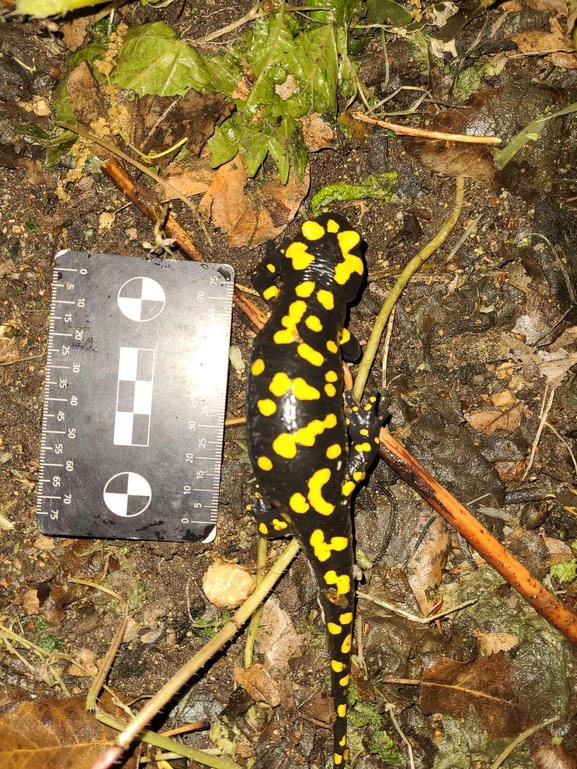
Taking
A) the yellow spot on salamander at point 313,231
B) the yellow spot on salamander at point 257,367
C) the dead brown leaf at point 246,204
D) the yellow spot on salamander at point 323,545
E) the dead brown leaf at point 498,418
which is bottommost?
the yellow spot on salamander at point 323,545

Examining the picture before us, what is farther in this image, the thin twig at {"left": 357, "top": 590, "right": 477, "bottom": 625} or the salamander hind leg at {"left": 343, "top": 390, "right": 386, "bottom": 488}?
the thin twig at {"left": 357, "top": 590, "right": 477, "bottom": 625}

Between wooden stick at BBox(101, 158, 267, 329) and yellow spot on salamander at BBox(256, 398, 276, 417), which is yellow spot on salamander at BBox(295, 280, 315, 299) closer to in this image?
wooden stick at BBox(101, 158, 267, 329)

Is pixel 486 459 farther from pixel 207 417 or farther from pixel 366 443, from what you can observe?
pixel 207 417

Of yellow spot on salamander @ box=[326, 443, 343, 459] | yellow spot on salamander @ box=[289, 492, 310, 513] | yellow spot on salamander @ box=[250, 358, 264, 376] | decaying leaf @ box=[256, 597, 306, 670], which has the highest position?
yellow spot on salamander @ box=[250, 358, 264, 376]

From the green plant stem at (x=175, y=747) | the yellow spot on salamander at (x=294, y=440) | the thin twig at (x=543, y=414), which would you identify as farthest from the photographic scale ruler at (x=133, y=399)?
the thin twig at (x=543, y=414)

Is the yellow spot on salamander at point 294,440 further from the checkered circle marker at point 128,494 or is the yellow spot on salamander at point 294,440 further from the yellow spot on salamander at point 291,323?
the checkered circle marker at point 128,494

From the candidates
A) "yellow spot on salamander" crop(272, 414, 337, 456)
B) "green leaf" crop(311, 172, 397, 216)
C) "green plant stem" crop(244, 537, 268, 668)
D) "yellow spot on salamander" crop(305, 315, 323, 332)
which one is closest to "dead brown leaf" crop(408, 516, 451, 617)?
"green plant stem" crop(244, 537, 268, 668)
